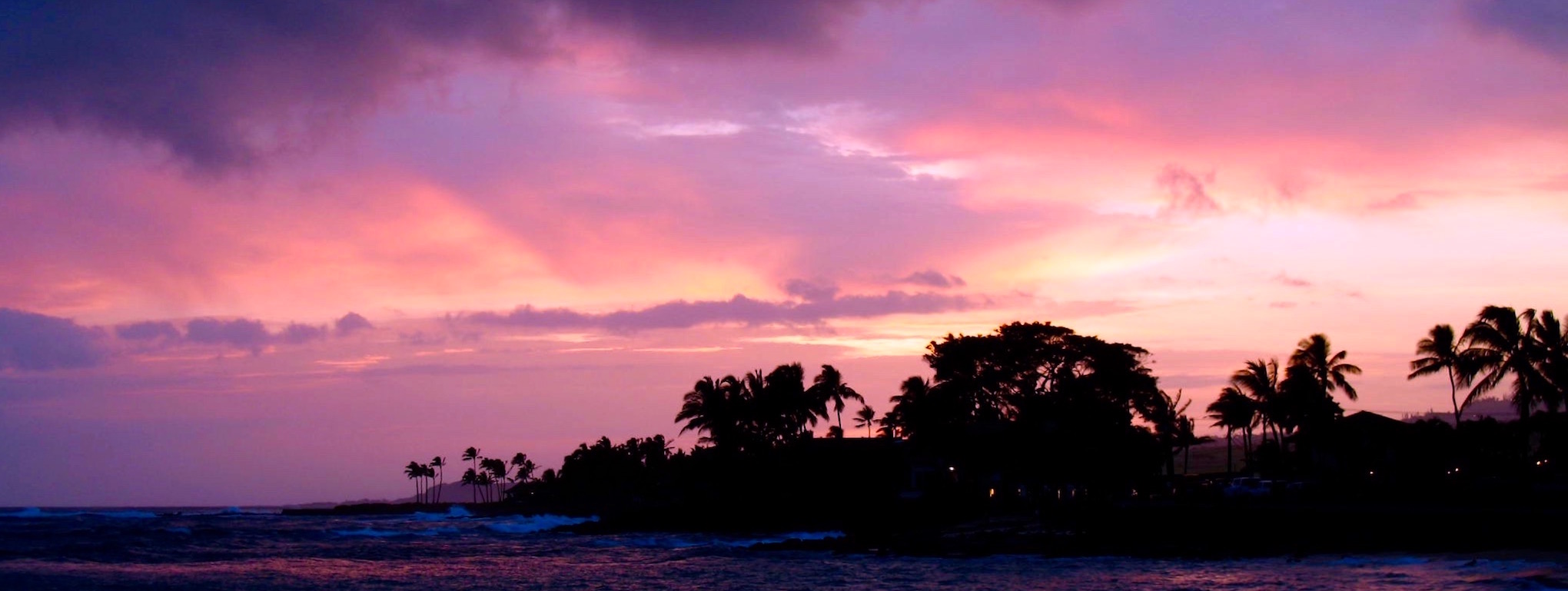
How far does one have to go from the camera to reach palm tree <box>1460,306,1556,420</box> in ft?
155

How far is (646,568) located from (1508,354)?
34.2m

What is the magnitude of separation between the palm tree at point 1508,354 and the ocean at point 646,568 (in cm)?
1954

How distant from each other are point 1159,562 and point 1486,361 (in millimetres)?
21632

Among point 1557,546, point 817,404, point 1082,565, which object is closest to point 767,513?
point 817,404

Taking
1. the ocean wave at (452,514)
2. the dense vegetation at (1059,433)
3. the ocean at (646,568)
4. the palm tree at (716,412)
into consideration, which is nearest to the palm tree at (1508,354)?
the dense vegetation at (1059,433)

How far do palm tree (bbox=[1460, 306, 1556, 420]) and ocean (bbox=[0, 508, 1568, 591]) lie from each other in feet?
64.1

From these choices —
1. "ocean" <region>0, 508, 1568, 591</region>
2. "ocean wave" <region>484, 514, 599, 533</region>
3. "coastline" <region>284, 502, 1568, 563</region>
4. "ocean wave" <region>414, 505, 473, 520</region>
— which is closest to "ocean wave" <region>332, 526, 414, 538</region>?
"ocean wave" <region>484, 514, 599, 533</region>

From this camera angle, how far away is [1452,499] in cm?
4141

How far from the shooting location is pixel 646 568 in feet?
129

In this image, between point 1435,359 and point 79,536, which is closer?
point 1435,359

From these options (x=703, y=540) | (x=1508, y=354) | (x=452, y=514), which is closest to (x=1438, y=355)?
(x=1508, y=354)

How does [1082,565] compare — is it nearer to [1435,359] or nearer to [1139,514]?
[1139,514]

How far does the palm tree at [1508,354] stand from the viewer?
155 ft

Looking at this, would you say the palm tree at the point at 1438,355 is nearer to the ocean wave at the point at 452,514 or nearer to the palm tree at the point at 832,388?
the palm tree at the point at 832,388
